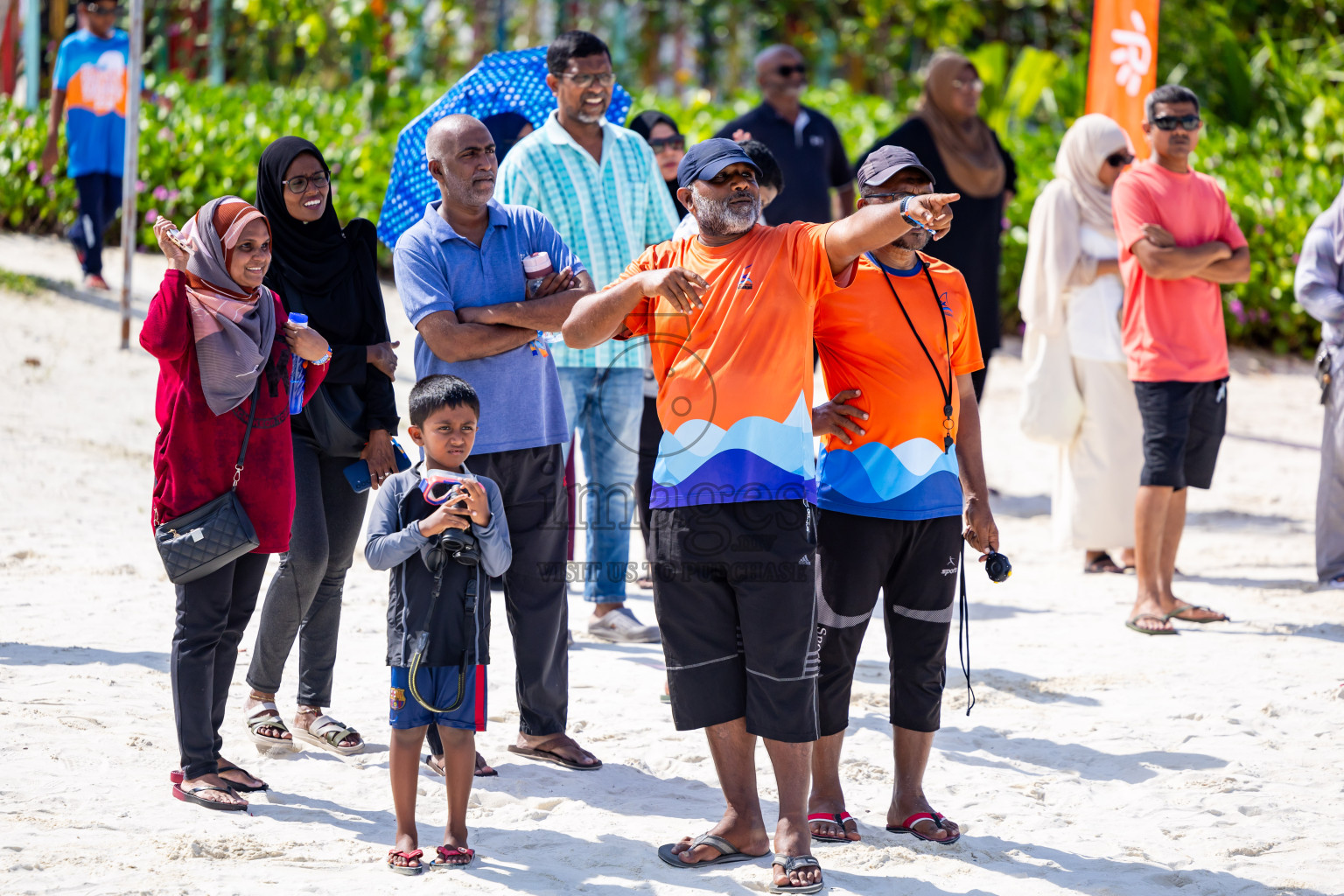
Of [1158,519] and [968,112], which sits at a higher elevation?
[968,112]

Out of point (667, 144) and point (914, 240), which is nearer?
point (914, 240)

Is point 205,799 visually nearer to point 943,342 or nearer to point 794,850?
point 794,850

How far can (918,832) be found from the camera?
3.69 meters

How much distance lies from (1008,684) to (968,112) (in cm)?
331

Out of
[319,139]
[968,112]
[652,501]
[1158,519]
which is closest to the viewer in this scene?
[652,501]

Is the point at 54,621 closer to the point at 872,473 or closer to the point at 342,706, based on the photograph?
the point at 342,706

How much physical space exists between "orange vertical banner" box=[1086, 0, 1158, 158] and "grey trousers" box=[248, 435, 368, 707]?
5846mm

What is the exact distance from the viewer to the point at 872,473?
11.8 feet

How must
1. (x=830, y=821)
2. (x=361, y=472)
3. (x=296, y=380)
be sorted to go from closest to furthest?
(x=830, y=821), (x=296, y=380), (x=361, y=472)

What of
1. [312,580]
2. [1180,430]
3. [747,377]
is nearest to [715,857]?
[747,377]

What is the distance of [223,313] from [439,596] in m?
0.96

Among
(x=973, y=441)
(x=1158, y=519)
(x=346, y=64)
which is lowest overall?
(x=1158, y=519)

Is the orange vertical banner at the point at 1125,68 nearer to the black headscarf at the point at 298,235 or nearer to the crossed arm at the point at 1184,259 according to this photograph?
the crossed arm at the point at 1184,259

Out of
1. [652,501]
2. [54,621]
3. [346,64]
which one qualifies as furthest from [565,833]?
[346,64]
